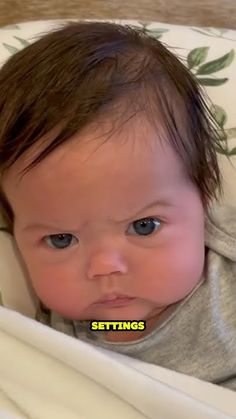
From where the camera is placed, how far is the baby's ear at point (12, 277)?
2.84 feet

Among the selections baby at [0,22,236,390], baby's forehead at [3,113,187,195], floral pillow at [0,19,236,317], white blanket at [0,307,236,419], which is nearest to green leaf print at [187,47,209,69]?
floral pillow at [0,19,236,317]

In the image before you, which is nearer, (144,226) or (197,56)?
(144,226)

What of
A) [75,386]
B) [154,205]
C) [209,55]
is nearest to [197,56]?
[209,55]

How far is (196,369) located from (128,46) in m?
0.32

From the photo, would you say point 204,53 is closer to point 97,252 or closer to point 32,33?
point 32,33

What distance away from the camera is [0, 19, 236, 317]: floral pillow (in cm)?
87

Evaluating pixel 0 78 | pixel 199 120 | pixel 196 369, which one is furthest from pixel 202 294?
pixel 0 78

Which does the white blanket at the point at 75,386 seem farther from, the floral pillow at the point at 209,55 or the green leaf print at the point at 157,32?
the green leaf print at the point at 157,32

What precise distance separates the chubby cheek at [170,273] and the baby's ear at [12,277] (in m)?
0.15

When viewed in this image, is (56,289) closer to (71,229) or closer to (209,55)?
(71,229)

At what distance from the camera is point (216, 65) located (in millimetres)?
991

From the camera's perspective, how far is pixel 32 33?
1.01 metres

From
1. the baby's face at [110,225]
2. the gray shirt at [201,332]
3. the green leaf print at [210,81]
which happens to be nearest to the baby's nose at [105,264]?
the baby's face at [110,225]

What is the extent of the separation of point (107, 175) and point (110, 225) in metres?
0.05
